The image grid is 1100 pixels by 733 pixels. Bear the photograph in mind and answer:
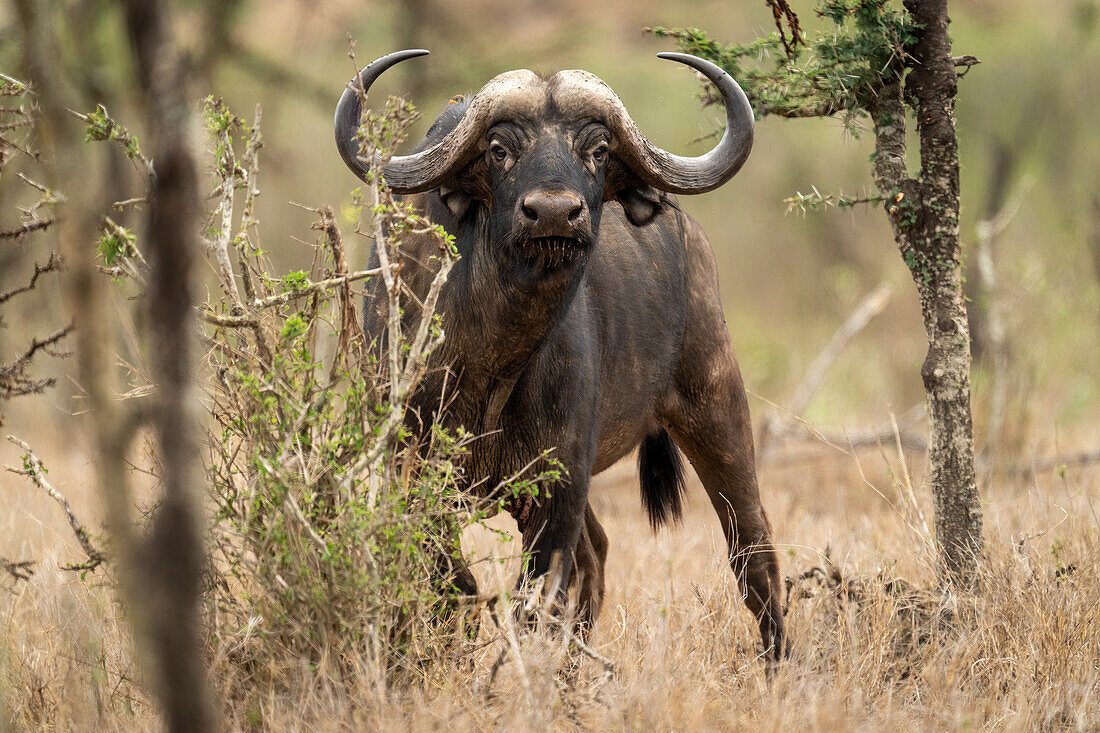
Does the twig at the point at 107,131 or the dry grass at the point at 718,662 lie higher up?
the twig at the point at 107,131

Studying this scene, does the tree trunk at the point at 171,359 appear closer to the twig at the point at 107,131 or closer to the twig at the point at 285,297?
the twig at the point at 285,297

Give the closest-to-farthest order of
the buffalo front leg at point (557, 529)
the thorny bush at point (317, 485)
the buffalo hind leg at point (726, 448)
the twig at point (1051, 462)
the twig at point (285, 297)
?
the twig at point (285, 297) → the thorny bush at point (317, 485) → the buffalo front leg at point (557, 529) → the buffalo hind leg at point (726, 448) → the twig at point (1051, 462)

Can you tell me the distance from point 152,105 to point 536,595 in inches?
69.1

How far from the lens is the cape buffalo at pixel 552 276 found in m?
4.07

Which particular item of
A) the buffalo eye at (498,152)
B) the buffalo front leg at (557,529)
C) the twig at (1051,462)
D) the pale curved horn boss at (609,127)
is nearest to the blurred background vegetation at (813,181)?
the twig at (1051,462)

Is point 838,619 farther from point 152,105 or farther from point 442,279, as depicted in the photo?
point 152,105

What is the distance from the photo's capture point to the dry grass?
3.22 m

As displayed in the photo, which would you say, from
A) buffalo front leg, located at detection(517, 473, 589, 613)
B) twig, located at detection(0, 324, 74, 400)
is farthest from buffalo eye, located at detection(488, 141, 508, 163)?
twig, located at detection(0, 324, 74, 400)

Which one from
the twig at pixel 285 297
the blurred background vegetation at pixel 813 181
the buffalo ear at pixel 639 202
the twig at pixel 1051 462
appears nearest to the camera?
the twig at pixel 285 297

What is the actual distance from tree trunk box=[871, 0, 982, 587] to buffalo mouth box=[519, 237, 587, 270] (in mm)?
1458

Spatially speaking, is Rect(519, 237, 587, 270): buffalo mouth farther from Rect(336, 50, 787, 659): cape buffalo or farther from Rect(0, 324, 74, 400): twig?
Rect(0, 324, 74, 400): twig

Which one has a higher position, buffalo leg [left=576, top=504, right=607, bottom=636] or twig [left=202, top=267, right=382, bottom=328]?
twig [left=202, top=267, right=382, bottom=328]

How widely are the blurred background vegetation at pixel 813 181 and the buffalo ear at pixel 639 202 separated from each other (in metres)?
2.75

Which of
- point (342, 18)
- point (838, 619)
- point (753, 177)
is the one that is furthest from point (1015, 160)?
point (838, 619)
